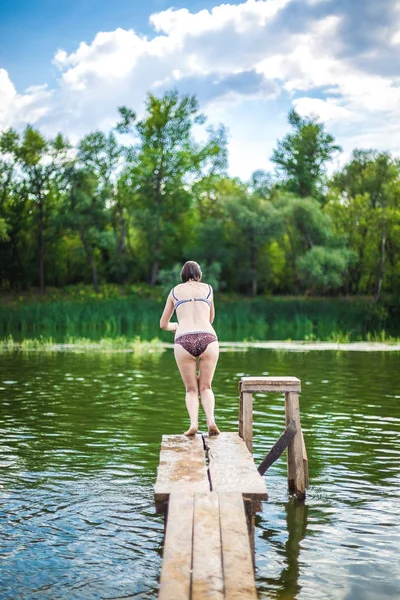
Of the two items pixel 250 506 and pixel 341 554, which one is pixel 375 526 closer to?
pixel 341 554

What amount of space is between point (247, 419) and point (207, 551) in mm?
3632

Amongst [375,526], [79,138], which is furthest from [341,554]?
[79,138]

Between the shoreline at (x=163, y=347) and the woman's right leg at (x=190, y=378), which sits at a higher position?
the woman's right leg at (x=190, y=378)

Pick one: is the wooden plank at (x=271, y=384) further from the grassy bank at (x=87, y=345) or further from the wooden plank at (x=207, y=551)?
the grassy bank at (x=87, y=345)

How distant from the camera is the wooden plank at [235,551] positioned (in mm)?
4117

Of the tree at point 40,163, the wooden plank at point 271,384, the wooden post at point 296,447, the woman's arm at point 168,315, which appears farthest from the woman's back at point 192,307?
the tree at point 40,163

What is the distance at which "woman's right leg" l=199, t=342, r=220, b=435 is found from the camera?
25.0ft

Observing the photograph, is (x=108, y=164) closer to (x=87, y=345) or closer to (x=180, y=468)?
(x=87, y=345)

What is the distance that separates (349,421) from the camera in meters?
13.0

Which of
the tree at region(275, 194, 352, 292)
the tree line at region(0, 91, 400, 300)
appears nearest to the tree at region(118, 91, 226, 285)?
the tree line at region(0, 91, 400, 300)

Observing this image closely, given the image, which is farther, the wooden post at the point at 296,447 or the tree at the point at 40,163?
the tree at the point at 40,163

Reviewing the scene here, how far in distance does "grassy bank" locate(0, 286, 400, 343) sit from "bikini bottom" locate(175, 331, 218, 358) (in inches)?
764

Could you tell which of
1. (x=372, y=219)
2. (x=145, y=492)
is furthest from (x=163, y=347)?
(x=372, y=219)

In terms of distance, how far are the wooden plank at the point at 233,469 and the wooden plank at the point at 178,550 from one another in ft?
1.27
